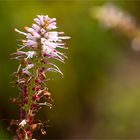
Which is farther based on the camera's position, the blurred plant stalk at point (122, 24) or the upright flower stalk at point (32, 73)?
the blurred plant stalk at point (122, 24)

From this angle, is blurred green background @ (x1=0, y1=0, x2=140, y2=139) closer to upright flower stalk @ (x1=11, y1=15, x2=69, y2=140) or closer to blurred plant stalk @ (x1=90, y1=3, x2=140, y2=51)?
blurred plant stalk @ (x1=90, y1=3, x2=140, y2=51)

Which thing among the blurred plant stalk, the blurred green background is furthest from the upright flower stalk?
the blurred green background

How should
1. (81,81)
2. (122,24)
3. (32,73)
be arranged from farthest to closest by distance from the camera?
(81,81)
(122,24)
(32,73)

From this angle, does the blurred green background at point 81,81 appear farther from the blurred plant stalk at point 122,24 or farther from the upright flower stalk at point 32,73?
the upright flower stalk at point 32,73

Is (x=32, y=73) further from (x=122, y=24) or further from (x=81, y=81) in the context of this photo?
(x=81, y=81)

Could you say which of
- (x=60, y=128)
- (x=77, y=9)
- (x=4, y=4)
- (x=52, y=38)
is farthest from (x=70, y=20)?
(x=52, y=38)

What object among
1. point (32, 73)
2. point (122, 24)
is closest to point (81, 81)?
point (122, 24)

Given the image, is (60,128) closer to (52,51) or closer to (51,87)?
(51,87)

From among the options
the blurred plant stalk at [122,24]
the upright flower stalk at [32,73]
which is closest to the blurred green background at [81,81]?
the blurred plant stalk at [122,24]
